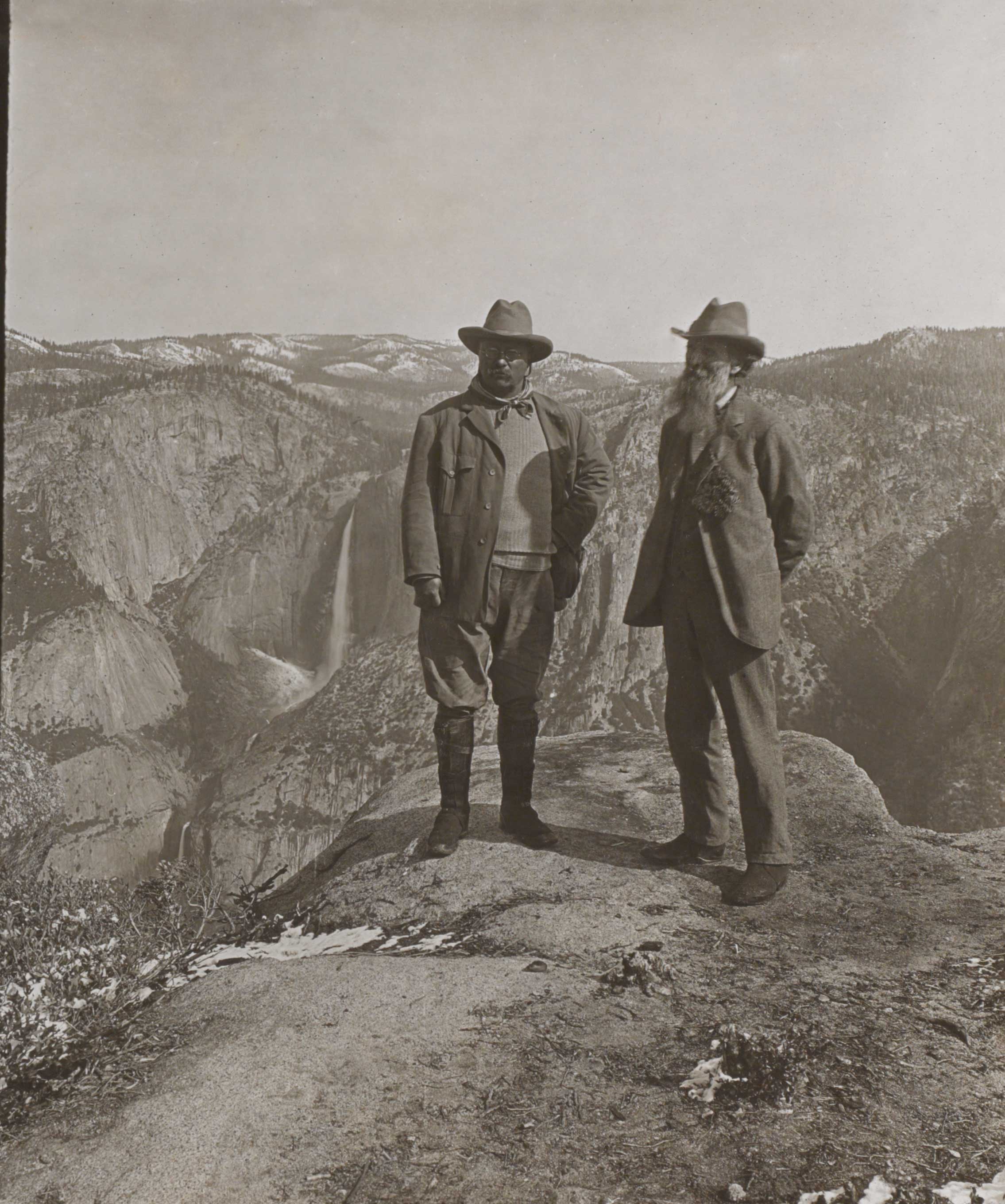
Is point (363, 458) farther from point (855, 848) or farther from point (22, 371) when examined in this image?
point (855, 848)

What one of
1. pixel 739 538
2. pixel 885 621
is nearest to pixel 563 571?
pixel 739 538

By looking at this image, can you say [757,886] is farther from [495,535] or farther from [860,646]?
[860,646]

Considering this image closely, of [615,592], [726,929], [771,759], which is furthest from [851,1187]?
[615,592]

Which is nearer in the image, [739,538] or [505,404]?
[739,538]

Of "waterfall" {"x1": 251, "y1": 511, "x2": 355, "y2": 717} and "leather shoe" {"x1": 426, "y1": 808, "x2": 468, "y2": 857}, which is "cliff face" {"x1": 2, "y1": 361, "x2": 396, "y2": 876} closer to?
"waterfall" {"x1": 251, "y1": 511, "x2": 355, "y2": 717}

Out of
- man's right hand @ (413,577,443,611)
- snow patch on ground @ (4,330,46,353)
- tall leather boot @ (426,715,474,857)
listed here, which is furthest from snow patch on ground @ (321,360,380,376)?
tall leather boot @ (426,715,474,857)

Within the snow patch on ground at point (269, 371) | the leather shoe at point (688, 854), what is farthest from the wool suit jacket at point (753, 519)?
the snow patch on ground at point (269, 371)

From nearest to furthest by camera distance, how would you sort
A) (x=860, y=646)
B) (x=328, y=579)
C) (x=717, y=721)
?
(x=717, y=721)
(x=860, y=646)
(x=328, y=579)
